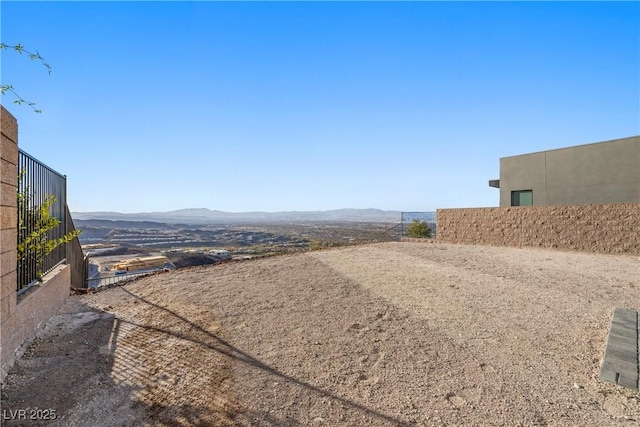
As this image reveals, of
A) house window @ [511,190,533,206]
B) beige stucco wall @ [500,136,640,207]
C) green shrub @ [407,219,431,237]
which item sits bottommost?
green shrub @ [407,219,431,237]

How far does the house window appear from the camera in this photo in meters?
16.0

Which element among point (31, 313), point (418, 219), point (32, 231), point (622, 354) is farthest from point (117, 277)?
point (418, 219)

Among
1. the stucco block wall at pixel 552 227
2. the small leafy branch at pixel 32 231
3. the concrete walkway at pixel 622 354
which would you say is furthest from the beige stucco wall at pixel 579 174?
the small leafy branch at pixel 32 231

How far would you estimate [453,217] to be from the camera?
14867 mm

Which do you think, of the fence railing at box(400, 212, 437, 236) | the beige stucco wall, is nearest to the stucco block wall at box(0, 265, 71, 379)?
the fence railing at box(400, 212, 437, 236)

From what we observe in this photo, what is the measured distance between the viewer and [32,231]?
189 inches

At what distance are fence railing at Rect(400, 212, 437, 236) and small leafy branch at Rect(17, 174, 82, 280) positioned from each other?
50.3ft

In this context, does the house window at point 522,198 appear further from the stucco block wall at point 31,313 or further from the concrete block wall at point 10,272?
the concrete block wall at point 10,272

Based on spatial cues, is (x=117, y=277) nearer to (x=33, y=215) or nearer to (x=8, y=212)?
(x=33, y=215)

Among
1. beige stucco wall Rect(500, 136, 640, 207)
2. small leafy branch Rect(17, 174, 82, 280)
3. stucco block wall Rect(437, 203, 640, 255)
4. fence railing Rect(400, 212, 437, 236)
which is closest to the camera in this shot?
small leafy branch Rect(17, 174, 82, 280)

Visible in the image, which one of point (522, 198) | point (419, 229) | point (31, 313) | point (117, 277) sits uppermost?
point (522, 198)

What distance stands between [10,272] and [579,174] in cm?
1787

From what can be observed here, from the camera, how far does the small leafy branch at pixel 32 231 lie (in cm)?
434

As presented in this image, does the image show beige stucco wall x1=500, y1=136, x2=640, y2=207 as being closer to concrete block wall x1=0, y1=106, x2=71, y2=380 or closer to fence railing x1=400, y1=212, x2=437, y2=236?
fence railing x1=400, y1=212, x2=437, y2=236
